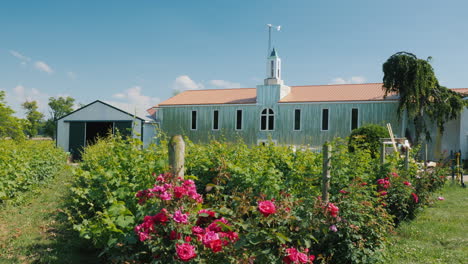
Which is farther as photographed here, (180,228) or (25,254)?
(25,254)

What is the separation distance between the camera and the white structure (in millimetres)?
25000

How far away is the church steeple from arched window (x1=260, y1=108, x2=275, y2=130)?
206cm

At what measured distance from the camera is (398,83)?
2012 cm

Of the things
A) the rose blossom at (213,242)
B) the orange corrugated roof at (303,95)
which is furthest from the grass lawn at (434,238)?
the orange corrugated roof at (303,95)

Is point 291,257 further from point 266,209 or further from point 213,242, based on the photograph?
point 213,242

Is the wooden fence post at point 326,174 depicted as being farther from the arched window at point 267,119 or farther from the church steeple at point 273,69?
the church steeple at point 273,69

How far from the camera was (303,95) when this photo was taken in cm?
2486

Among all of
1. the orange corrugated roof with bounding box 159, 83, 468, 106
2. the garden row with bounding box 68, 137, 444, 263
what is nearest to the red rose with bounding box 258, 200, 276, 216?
the garden row with bounding box 68, 137, 444, 263

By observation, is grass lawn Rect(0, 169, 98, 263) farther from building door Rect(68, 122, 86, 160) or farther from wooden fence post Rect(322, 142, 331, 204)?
building door Rect(68, 122, 86, 160)

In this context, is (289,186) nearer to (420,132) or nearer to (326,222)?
(326,222)

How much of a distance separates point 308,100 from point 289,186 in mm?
19336

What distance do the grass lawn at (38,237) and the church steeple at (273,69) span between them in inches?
748

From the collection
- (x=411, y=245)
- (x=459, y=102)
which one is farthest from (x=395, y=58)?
(x=411, y=245)

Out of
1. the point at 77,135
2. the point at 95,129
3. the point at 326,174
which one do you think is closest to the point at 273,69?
the point at 95,129
